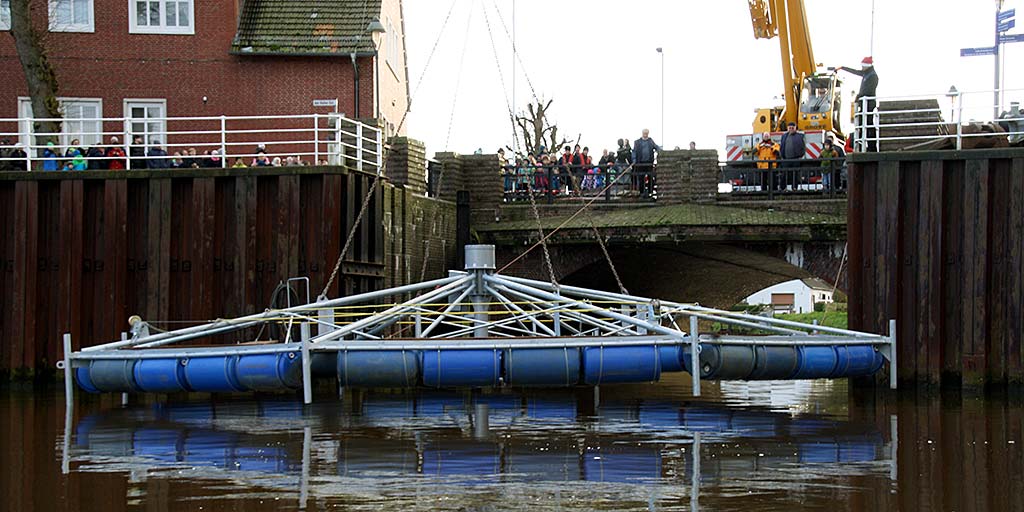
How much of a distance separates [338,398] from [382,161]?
7.82m

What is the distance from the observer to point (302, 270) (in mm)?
27094

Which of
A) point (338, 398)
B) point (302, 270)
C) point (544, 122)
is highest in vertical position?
point (544, 122)

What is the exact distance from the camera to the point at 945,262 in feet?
83.9

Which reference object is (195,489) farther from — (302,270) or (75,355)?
(302,270)

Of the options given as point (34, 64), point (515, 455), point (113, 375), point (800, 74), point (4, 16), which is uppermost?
point (4, 16)

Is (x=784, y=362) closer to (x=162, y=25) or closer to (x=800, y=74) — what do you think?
(x=800, y=74)

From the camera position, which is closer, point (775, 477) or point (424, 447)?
point (775, 477)

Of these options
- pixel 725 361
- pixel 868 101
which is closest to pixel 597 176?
pixel 868 101

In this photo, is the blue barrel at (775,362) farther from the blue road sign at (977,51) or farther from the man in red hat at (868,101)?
the blue road sign at (977,51)

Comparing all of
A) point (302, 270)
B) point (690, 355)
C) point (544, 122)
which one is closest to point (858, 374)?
point (690, 355)

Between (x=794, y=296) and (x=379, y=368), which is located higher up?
(x=379, y=368)

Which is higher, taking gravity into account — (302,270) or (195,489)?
(302,270)

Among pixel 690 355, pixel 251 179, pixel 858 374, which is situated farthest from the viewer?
pixel 251 179

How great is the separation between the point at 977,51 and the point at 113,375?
89.6 ft
